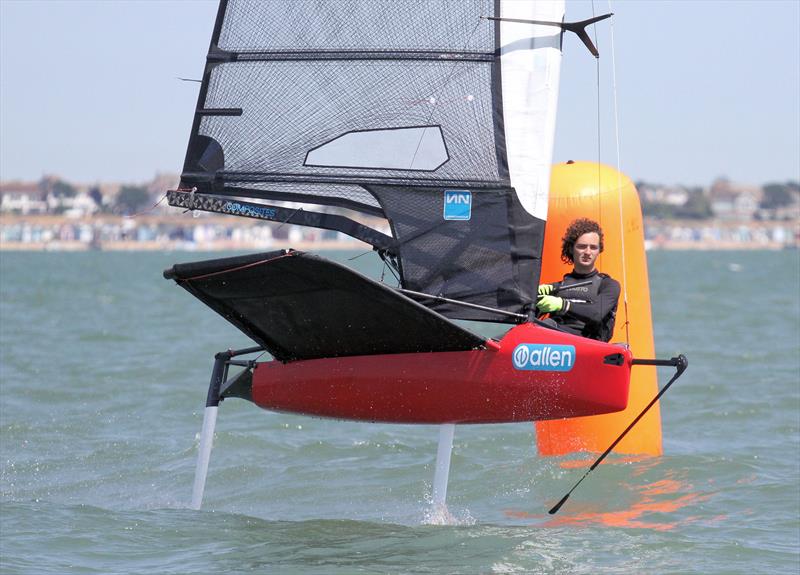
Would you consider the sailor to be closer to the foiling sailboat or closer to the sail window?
the foiling sailboat

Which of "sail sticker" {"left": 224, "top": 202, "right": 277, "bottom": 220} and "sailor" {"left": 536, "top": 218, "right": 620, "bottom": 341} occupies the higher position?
"sail sticker" {"left": 224, "top": 202, "right": 277, "bottom": 220}

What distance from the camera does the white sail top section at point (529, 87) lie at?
593 cm

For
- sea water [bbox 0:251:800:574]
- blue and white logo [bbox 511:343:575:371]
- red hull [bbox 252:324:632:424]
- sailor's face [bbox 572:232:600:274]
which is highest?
sailor's face [bbox 572:232:600:274]

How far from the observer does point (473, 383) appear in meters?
5.80

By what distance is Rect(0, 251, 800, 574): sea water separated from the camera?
5.83 m

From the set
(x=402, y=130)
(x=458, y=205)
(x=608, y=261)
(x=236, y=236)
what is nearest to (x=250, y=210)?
(x=402, y=130)

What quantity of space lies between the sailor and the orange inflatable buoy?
716mm

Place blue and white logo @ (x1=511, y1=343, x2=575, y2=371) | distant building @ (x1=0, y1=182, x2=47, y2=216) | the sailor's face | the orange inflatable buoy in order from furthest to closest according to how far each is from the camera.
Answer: distant building @ (x1=0, y1=182, x2=47, y2=216) → the orange inflatable buoy → the sailor's face → blue and white logo @ (x1=511, y1=343, x2=575, y2=371)

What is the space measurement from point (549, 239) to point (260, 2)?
2.11 m

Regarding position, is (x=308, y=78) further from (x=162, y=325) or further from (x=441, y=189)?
(x=162, y=325)

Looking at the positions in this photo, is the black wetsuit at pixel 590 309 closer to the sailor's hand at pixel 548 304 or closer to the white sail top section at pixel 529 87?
the sailor's hand at pixel 548 304

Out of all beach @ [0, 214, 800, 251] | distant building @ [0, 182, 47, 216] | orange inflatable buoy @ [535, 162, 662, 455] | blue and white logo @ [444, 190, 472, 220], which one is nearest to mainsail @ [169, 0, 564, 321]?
blue and white logo @ [444, 190, 472, 220]

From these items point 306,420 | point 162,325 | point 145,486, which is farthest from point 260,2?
point 162,325

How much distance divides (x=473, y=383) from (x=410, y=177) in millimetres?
991
